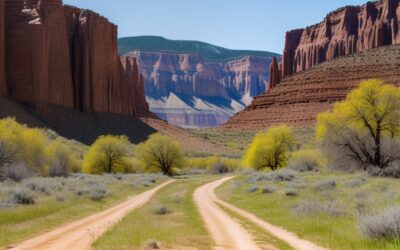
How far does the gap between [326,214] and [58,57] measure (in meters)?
A: 79.7

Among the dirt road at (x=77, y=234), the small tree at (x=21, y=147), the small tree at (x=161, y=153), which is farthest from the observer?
the small tree at (x=161, y=153)

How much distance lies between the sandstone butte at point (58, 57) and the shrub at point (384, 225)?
77.8 metres

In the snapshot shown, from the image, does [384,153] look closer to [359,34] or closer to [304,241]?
[304,241]

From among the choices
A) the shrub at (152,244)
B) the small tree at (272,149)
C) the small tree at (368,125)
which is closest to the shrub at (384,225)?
the shrub at (152,244)

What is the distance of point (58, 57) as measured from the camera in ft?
300

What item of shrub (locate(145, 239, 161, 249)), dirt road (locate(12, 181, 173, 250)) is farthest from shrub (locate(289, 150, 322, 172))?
shrub (locate(145, 239, 161, 249))

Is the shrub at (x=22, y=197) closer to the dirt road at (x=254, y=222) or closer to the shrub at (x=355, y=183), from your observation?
the dirt road at (x=254, y=222)

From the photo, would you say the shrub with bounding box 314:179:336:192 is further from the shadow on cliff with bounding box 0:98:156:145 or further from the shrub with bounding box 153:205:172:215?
the shadow on cliff with bounding box 0:98:156:145

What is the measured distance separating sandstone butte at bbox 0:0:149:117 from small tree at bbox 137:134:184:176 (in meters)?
27.7

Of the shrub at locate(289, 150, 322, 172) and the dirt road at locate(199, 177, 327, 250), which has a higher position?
the shrub at locate(289, 150, 322, 172)

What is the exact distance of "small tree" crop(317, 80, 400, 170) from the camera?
39.6 m

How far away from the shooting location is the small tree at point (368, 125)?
130ft

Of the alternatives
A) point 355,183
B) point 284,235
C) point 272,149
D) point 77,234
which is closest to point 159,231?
point 77,234

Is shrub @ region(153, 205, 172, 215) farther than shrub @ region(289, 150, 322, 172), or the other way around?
shrub @ region(289, 150, 322, 172)
